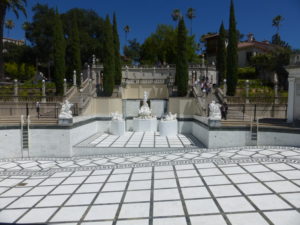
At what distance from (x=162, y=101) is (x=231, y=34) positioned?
360 inches

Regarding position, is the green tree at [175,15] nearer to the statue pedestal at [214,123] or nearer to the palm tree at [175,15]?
the palm tree at [175,15]

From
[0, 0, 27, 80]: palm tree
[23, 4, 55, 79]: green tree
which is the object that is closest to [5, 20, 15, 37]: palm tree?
[23, 4, 55, 79]: green tree

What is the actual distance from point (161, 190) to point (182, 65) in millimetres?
14352

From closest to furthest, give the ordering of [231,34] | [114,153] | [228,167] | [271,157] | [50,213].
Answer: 1. [50,213]
2. [228,167]
3. [271,157]
4. [114,153]
5. [231,34]

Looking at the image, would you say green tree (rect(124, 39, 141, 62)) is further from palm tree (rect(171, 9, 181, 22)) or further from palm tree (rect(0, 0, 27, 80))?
palm tree (rect(0, 0, 27, 80))

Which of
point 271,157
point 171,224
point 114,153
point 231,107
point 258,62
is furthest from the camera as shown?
point 258,62

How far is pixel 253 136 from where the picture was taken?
9.82m

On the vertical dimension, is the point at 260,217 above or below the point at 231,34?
below

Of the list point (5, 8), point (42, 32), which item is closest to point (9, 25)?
point (42, 32)

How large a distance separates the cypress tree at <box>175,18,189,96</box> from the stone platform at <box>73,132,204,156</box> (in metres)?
6.31

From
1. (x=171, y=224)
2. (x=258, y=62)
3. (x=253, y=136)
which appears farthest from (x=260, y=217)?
(x=258, y=62)

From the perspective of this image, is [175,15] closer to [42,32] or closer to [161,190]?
[42,32]

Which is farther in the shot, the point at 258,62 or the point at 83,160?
the point at 258,62

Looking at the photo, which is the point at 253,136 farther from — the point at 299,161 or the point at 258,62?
the point at 258,62
